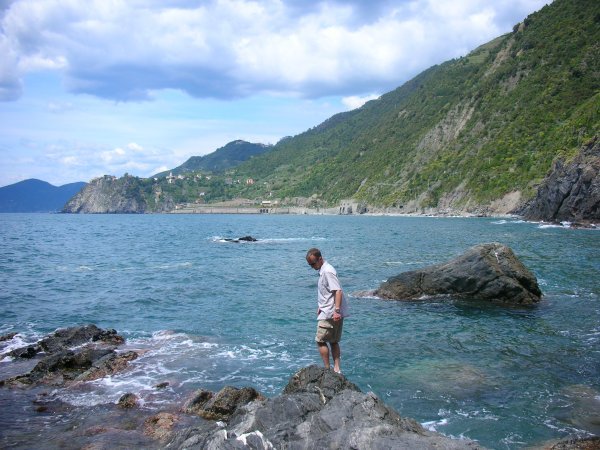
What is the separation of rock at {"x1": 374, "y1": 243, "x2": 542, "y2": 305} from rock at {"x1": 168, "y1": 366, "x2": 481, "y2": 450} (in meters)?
18.5

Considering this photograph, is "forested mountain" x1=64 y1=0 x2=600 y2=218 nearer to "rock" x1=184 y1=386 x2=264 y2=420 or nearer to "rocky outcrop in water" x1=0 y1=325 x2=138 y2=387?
"rocky outcrop in water" x1=0 y1=325 x2=138 y2=387

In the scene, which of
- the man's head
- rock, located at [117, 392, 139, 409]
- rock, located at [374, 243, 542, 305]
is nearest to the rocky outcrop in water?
rock, located at [117, 392, 139, 409]

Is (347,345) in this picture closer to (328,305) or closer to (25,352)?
(328,305)

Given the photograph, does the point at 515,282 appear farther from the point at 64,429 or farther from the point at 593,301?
the point at 64,429

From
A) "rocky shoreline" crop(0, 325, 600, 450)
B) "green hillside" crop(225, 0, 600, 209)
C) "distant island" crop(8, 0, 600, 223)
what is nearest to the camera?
"rocky shoreline" crop(0, 325, 600, 450)

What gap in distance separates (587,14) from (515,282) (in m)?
164

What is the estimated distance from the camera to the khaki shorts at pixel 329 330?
11836mm

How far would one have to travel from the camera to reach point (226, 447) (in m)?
7.32

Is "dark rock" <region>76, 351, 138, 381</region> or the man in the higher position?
the man

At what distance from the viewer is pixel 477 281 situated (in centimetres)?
2569

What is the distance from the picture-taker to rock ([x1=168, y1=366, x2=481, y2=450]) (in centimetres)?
695

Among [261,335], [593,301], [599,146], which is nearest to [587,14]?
[599,146]

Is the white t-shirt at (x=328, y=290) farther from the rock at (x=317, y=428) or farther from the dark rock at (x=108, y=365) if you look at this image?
the dark rock at (x=108, y=365)

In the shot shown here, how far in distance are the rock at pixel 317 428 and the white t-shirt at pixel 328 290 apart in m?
2.73
